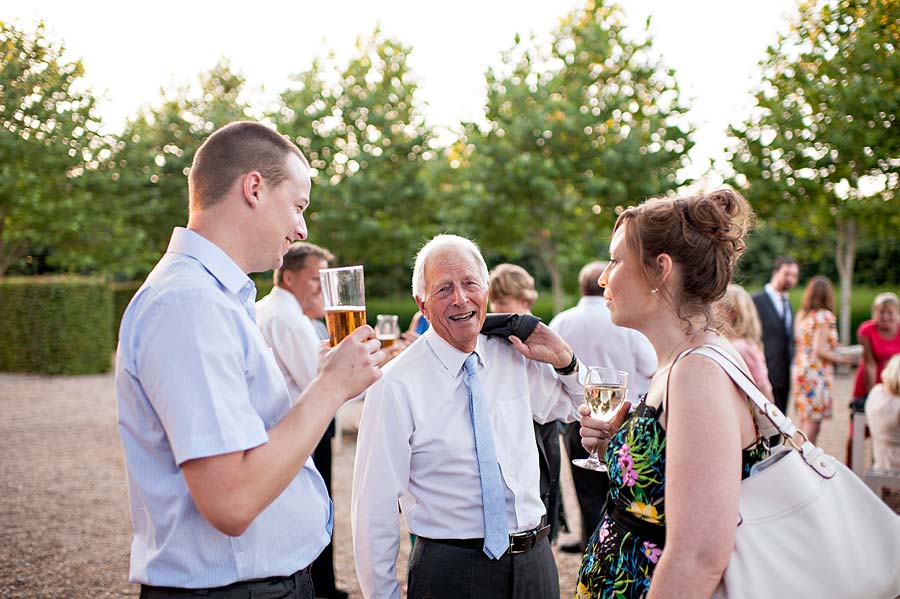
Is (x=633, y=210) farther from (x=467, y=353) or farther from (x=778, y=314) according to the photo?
(x=778, y=314)

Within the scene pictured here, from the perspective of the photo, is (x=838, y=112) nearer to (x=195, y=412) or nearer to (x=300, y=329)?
(x=300, y=329)

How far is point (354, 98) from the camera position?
26375 millimetres

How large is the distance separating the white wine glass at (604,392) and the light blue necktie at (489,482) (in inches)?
12.4

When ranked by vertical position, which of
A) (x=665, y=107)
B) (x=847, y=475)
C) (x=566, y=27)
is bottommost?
(x=847, y=475)

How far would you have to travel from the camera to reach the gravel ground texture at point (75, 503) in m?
5.60

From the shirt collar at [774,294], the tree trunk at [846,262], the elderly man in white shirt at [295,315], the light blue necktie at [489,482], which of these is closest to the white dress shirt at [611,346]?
the elderly man in white shirt at [295,315]

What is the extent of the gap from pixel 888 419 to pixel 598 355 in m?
2.83

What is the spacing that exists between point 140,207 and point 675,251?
83.5 feet

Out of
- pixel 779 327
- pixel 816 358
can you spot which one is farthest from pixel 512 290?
pixel 816 358

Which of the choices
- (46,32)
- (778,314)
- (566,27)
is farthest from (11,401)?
(566,27)

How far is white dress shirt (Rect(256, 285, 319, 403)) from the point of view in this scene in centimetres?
480

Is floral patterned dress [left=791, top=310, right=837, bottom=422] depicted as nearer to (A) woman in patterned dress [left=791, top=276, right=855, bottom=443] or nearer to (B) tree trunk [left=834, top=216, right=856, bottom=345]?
(A) woman in patterned dress [left=791, top=276, right=855, bottom=443]

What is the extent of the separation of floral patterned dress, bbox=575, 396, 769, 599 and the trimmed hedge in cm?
1895

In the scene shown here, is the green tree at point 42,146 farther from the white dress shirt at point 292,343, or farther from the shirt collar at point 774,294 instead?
the shirt collar at point 774,294
